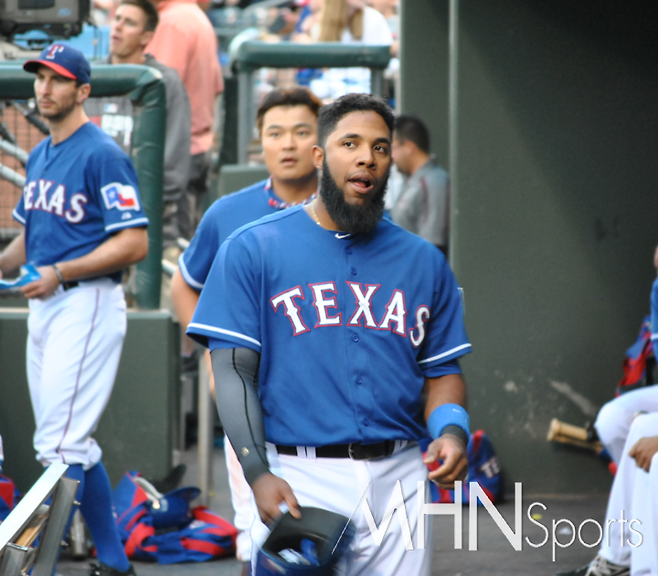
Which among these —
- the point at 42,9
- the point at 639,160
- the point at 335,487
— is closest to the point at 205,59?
the point at 42,9

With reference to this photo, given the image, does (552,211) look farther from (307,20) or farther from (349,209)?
(307,20)

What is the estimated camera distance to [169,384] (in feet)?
18.4

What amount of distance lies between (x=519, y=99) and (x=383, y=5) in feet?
12.8

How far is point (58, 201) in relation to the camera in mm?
4645

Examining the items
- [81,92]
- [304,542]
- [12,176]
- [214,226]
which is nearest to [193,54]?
[12,176]

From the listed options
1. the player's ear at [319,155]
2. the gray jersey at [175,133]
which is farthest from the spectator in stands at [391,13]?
the player's ear at [319,155]

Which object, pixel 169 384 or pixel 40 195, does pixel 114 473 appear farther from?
pixel 40 195

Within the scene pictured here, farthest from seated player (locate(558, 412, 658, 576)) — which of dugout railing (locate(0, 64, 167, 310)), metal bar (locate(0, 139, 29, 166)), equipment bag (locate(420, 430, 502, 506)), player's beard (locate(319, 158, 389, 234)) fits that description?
metal bar (locate(0, 139, 29, 166))

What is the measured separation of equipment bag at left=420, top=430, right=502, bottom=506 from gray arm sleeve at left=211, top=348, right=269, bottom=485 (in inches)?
130

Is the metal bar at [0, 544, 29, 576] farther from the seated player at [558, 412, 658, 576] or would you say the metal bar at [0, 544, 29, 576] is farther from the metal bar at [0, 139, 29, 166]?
the metal bar at [0, 139, 29, 166]

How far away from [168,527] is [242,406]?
2.80m

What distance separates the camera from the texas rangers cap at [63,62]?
4602 millimetres

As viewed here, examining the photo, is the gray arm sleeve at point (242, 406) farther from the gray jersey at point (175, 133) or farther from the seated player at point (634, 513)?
the gray jersey at point (175, 133)

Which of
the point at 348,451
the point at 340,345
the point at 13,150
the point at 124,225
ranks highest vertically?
the point at 13,150
